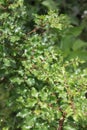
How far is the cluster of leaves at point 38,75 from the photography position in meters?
2.06

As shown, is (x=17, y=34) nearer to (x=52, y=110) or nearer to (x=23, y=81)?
(x=23, y=81)

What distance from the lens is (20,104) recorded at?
92.1 inches

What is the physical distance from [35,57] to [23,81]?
16 cm

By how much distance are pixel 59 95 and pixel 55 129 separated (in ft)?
0.80

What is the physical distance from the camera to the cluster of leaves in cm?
206

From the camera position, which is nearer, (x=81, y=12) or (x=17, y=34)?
(x=17, y=34)

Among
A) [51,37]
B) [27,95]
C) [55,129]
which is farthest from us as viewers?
[51,37]

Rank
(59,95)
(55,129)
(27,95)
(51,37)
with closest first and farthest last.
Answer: (59,95)
(55,129)
(27,95)
(51,37)

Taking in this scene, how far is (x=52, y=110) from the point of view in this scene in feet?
6.74

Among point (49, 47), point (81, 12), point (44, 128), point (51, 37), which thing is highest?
point (81, 12)

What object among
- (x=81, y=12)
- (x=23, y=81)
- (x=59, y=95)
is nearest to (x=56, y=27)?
(x=23, y=81)

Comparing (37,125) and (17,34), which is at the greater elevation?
(17,34)

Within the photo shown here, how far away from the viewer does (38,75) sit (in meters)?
2.22

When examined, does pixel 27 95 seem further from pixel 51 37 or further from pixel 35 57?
pixel 51 37
